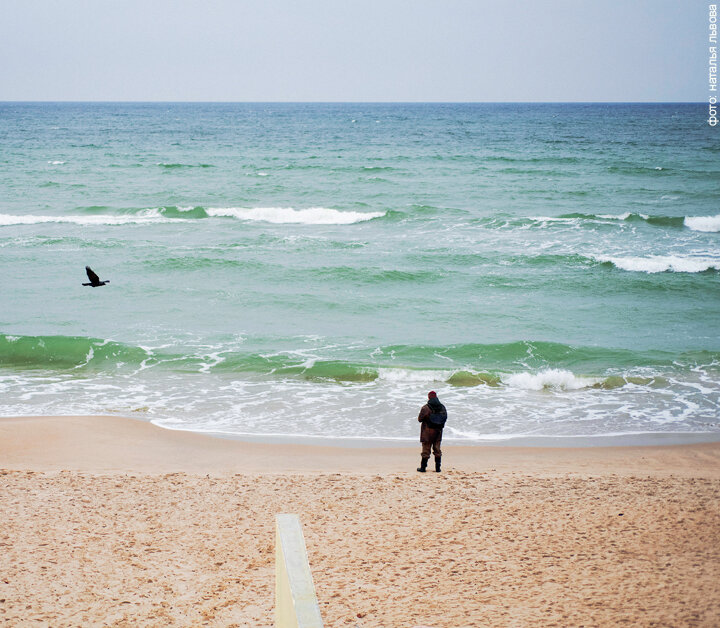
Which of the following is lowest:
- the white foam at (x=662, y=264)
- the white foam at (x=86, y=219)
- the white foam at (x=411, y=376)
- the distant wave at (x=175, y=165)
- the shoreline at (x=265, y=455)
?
the shoreline at (x=265, y=455)

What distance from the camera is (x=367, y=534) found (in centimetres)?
829

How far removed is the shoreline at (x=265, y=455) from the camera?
10891 mm

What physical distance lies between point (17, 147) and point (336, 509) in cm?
6179

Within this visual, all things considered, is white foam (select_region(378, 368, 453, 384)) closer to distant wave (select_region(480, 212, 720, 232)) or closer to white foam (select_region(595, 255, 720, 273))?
white foam (select_region(595, 255, 720, 273))

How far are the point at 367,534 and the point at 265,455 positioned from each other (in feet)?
11.7

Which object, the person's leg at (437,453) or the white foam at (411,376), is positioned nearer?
the person's leg at (437,453)

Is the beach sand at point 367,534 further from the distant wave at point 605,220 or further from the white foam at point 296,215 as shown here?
the white foam at point 296,215

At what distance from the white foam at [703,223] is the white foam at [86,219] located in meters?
21.6

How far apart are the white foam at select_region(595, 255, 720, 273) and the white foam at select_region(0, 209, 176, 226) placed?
18.4 meters

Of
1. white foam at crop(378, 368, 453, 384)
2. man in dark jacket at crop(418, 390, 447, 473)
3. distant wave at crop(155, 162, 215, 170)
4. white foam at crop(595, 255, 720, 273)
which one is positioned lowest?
white foam at crop(378, 368, 453, 384)

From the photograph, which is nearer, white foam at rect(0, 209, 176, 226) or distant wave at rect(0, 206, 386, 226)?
white foam at rect(0, 209, 176, 226)

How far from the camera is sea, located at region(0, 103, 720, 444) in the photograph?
45.2 feet

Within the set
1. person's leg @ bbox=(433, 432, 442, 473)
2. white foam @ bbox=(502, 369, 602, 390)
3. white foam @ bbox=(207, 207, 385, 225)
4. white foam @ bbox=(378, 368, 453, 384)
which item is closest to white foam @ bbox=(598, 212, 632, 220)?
white foam @ bbox=(207, 207, 385, 225)

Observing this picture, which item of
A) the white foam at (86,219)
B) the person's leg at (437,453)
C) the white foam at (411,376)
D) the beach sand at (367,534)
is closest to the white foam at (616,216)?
the white foam at (86,219)
